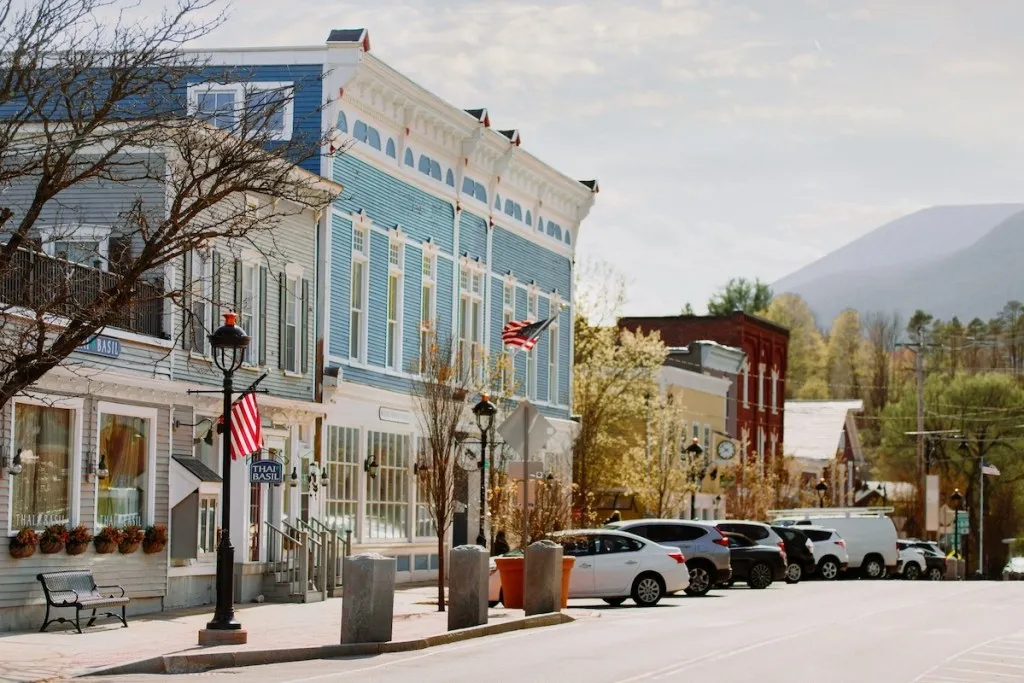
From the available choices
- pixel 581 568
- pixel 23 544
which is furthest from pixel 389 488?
pixel 23 544

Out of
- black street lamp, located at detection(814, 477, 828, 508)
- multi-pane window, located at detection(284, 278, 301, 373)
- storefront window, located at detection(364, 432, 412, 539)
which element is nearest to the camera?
multi-pane window, located at detection(284, 278, 301, 373)

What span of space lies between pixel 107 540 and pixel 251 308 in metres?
6.76

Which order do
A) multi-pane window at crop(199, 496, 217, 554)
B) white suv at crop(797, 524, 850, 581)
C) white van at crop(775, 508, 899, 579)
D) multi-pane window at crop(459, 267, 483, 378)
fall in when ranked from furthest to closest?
white van at crop(775, 508, 899, 579) → white suv at crop(797, 524, 850, 581) → multi-pane window at crop(459, 267, 483, 378) → multi-pane window at crop(199, 496, 217, 554)

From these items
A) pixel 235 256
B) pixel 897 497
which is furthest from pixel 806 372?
pixel 235 256

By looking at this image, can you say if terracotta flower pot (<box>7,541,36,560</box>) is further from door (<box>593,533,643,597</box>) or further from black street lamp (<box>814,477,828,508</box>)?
black street lamp (<box>814,477,828,508</box>)

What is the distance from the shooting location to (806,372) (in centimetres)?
12588

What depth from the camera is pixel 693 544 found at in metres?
37.7

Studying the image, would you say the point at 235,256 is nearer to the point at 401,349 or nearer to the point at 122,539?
the point at 122,539

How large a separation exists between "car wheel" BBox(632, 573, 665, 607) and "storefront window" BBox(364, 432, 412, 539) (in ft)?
23.4

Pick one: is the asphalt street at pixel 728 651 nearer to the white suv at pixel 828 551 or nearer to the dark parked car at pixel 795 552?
the dark parked car at pixel 795 552

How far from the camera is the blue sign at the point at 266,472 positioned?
30.3 metres

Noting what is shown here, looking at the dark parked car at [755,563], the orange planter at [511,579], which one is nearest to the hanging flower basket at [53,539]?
the orange planter at [511,579]

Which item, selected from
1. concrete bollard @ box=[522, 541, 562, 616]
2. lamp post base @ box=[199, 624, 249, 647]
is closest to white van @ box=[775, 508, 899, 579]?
concrete bollard @ box=[522, 541, 562, 616]

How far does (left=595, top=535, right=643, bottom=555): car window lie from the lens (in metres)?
33.3
